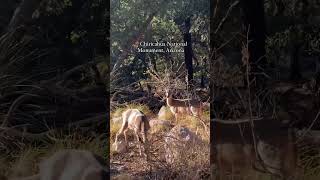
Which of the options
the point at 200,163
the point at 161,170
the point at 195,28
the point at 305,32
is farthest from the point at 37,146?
the point at 305,32

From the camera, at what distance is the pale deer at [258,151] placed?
4.57m

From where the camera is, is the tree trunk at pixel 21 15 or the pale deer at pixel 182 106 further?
the pale deer at pixel 182 106

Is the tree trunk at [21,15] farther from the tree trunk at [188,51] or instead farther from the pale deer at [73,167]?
the tree trunk at [188,51]

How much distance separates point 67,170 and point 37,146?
0.34m

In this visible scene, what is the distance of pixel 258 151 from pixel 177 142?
0.74m

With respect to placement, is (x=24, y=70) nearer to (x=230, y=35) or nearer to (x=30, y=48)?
(x=30, y=48)

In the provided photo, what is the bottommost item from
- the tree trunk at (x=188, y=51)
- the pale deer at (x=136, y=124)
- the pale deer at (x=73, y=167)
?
the pale deer at (x=73, y=167)

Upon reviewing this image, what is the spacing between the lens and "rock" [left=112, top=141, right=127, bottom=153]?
4.54m

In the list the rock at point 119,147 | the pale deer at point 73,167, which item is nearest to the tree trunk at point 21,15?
the pale deer at point 73,167

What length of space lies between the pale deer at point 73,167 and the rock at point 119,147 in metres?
0.16

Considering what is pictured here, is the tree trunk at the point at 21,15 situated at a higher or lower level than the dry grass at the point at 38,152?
higher

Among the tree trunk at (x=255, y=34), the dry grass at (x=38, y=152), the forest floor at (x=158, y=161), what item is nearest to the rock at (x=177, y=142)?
the forest floor at (x=158, y=161)

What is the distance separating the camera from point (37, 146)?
14.8ft

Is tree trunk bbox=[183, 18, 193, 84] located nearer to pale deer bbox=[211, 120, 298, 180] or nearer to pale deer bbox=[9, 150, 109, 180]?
pale deer bbox=[211, 120, 298, 180]
